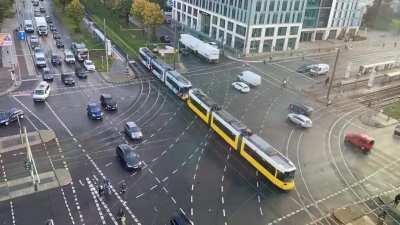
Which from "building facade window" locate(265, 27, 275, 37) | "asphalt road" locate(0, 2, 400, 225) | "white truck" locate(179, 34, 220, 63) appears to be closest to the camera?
"asphalt road" locate(0, 2, 400, 225)

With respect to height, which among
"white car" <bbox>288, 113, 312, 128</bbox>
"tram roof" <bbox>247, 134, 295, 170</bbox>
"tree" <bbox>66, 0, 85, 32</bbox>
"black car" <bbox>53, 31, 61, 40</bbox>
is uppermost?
"tree" <bbox>66, 0, 85, 32</bbox>

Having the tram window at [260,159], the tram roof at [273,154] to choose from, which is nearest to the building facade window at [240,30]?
the tram roof at [273,154]

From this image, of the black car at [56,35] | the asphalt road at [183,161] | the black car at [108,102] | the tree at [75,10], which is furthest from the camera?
the tree at [75,10]

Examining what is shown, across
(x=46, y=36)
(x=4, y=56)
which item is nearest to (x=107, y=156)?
(x=4, y=56)

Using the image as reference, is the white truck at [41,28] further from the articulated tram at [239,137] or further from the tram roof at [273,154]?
the tram roof at [273,154]

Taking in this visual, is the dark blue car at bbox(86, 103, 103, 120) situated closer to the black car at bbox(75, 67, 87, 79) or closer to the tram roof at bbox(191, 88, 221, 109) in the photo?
the tram roof at bbox(191, 88, 221, 109)

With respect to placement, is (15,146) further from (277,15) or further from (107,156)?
(277,15)

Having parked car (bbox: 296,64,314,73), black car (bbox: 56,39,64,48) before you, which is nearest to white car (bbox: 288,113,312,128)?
parked car (bbox: 296,64,314,73)

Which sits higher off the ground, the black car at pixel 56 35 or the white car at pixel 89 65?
the black car at pixel 56 35
